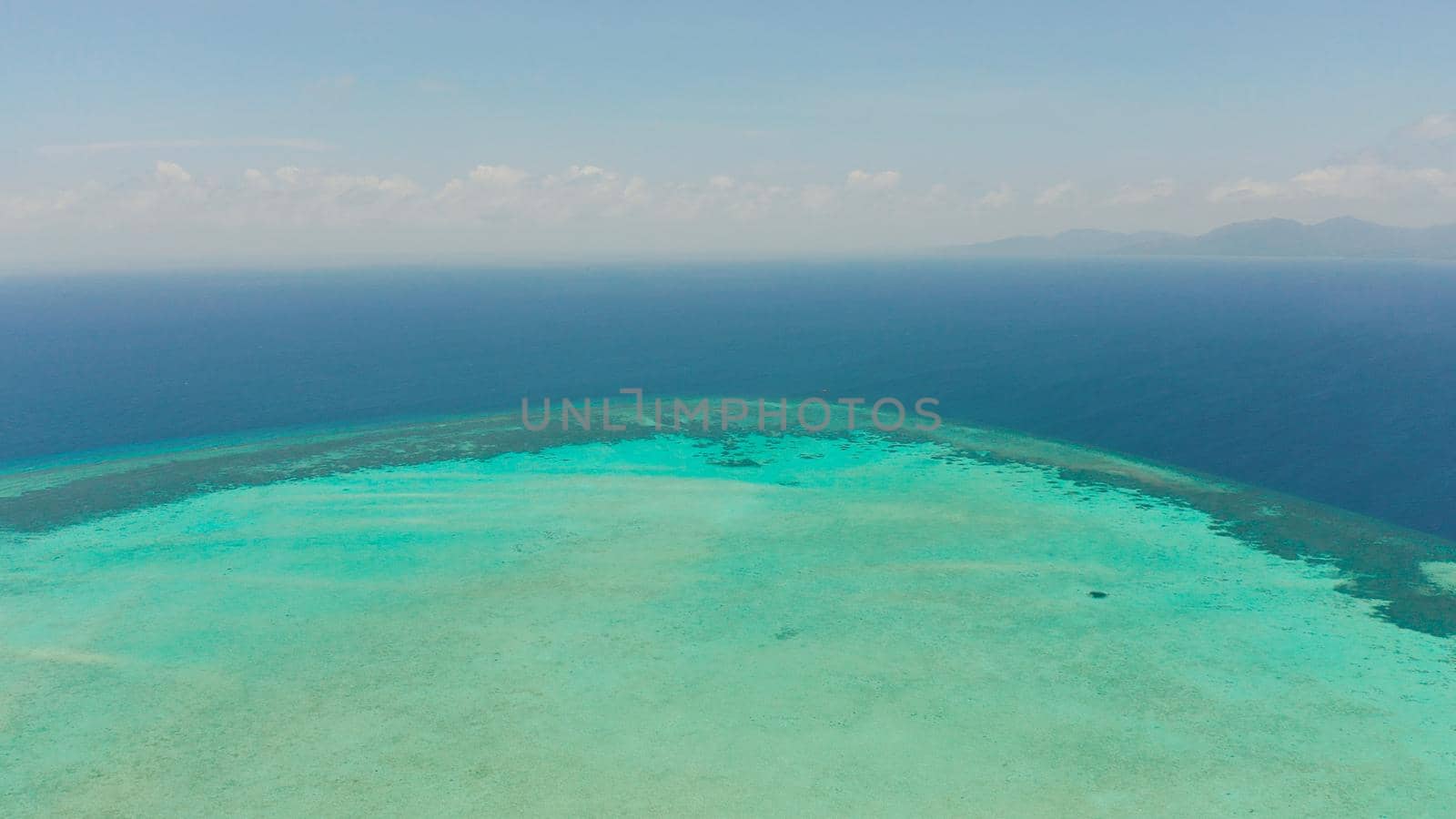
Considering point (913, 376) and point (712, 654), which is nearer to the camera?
point (712, 654)

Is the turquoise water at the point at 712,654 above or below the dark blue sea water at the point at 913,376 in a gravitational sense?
below

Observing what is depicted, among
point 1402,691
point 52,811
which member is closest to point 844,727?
point 1402,691

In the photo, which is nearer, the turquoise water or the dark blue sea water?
the turquoise water

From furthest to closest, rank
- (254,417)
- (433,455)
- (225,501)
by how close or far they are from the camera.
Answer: (254,417) → (433,455) → (225,501)

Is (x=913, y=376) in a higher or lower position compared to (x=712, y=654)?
higher

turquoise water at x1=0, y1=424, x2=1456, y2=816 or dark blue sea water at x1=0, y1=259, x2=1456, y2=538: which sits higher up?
dark blue sea water at x1=0, y1=259, x2=1456, y2=538

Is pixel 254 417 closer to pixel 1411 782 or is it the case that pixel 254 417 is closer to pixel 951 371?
pixel 951 371

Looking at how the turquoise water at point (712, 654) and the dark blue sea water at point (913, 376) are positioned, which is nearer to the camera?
the turquoise water at point (712, 654)

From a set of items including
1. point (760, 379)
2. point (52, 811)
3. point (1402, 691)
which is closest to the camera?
point (52, 811)
